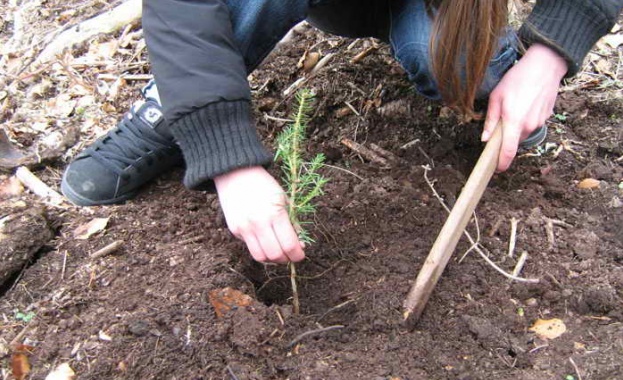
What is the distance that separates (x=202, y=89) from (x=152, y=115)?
0.83m

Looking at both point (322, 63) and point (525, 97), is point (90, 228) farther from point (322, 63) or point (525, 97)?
point (525, 97)

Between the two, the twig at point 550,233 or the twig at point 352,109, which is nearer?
the twig at point 550,233

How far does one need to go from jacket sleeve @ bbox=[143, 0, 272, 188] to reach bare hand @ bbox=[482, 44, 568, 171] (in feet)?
2.65

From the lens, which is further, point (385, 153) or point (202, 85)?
point (385, 153)

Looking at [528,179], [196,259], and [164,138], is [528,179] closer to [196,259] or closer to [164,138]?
[196,259]

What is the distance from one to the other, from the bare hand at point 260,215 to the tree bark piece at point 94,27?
2.15 meters

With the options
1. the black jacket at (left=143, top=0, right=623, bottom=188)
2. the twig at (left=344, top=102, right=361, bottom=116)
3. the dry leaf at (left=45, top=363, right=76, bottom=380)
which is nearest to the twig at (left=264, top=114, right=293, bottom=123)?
the twig at (left=344, top=102, right=361, bottom=116)

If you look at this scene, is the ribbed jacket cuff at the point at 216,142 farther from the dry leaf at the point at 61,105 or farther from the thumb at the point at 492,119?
the dry leaf at the point at 61,105

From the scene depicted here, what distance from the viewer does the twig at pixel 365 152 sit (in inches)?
93.2

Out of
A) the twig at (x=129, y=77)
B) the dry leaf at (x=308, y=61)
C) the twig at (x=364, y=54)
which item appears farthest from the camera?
the twig at (x=129, y=77)

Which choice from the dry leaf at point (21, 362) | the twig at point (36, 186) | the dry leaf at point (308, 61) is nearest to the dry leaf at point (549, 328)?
the dry leaf at point (21, 362)

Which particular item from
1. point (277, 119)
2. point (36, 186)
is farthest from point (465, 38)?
point (36, 186)

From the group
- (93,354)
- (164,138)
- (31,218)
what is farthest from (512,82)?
(31,218)

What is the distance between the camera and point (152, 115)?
2.47m
